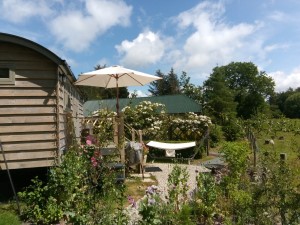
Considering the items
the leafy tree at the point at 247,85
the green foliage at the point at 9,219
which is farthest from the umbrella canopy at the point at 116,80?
the leafy tree at the point at 247,85

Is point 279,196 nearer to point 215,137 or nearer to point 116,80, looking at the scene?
point 116,80

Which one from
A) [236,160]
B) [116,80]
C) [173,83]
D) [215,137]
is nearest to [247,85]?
[173,83]

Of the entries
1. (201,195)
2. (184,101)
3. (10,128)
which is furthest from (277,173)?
(184,101)

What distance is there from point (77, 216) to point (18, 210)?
2637mm

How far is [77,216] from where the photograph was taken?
15.9 ft

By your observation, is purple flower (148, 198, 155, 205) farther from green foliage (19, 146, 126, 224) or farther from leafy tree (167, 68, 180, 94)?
leafy tree (167, 68, 180, 94)

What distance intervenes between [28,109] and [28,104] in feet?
0.38

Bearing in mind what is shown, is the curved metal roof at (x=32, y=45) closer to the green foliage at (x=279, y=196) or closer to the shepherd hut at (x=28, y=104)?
the shepherd hut at (x=28, y=104)

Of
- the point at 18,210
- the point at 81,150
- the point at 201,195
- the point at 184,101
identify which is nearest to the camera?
the point at 201,195

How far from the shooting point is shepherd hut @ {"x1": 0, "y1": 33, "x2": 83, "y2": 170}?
757 centimetres

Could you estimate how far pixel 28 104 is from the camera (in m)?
7.70

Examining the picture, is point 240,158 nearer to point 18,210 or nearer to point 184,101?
point 18,210

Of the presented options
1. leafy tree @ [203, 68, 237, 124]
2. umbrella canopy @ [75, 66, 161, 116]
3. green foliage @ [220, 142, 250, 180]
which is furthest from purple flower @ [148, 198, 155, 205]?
leafy tree @ [203, 68, 237, 124]

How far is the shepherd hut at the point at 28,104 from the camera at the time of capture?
7570 millimetres
